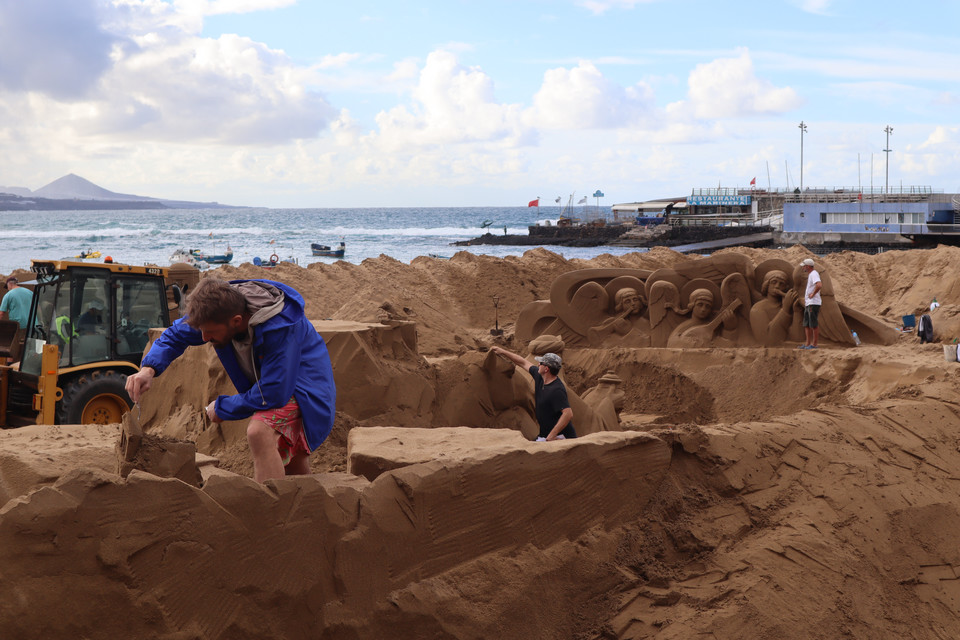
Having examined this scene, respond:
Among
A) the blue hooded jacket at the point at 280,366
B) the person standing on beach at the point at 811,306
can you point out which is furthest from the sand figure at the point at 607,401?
the person standing on beach at the point at 811,306

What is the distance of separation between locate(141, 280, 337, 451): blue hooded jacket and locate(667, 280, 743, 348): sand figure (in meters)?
7.11

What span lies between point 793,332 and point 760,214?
125ft

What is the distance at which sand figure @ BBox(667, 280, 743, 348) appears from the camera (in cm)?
940

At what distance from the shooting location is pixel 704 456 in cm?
388

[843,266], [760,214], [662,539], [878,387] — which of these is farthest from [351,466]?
[760,214]

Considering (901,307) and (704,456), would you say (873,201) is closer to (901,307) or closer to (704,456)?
(901,307)

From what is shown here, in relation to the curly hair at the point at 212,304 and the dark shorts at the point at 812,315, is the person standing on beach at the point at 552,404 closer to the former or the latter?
the curly hair at the point at 212,304

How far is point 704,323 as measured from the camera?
9562mm

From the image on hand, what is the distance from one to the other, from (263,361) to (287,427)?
0.27 meters

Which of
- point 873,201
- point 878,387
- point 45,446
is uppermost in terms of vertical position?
point 873,201

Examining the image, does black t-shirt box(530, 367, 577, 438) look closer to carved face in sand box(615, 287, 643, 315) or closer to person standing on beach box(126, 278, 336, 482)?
person standing on beach box(126, 278, 336, 482)

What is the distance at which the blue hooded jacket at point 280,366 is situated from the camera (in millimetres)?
2797

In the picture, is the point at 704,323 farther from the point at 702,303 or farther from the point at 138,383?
the point at 138,383

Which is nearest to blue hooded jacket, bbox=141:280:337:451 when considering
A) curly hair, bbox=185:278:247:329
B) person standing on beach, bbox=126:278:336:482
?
person standing on beach, bbox=126:278:336:482
